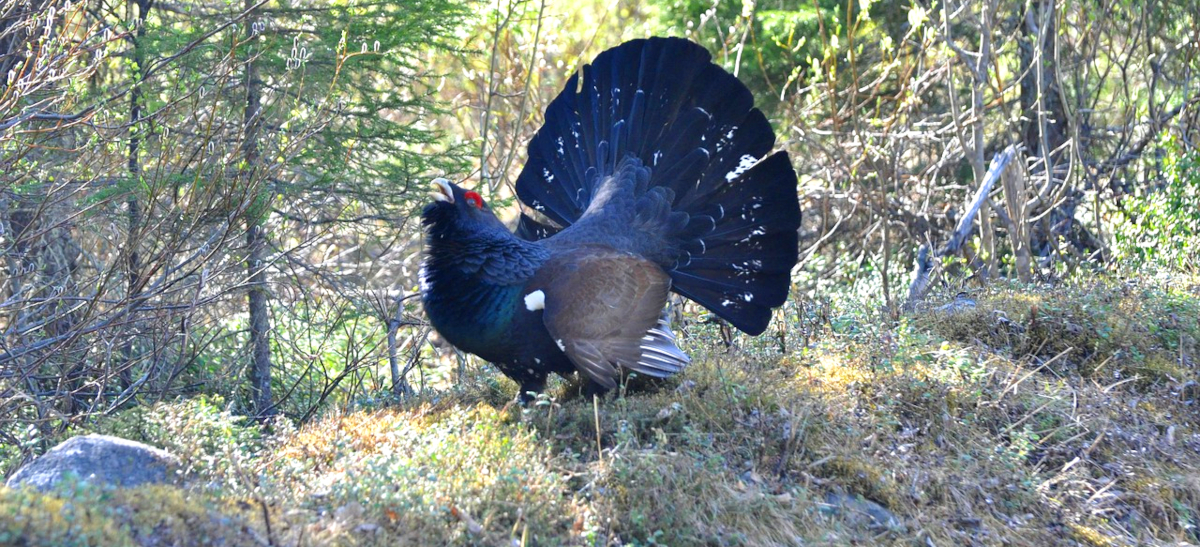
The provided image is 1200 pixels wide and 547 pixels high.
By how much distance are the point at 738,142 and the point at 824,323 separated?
5.11ft

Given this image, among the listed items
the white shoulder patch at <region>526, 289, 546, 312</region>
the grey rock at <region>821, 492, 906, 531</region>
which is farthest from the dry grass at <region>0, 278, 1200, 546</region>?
the white shoulder patch at <region>526, 289, 546, 312</region>

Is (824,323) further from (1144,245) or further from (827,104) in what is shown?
(827,104)

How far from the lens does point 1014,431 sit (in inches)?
222

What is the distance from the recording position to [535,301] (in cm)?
573

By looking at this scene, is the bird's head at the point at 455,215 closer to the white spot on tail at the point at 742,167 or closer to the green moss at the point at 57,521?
the white spot on tail at the point at 742,167

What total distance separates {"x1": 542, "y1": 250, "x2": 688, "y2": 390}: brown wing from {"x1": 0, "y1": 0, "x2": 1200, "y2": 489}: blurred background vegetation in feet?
4.92

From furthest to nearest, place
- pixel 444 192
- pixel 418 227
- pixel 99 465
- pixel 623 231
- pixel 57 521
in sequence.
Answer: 1. pixel 418 227
2. pixel 623 231
3. pixel 444 192
4. pixel 99 465
5. pixel 57 521

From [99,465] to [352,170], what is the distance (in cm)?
441

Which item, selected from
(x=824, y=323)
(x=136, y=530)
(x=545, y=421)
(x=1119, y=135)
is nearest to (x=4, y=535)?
(x=136, y=530)

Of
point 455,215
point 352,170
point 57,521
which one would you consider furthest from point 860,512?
point 352,170

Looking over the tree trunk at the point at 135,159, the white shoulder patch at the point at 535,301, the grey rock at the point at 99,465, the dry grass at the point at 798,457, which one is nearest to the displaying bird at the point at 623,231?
the white shoulder patch at the point at 535,301

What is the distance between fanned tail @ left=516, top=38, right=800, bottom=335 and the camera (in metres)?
6.71

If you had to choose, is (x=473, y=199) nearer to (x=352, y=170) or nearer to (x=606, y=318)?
(x=606, y=318)

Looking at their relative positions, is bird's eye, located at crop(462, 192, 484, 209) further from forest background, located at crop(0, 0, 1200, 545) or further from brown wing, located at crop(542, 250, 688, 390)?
forest background, located at crop(0, 0, 1200, 545)
